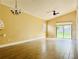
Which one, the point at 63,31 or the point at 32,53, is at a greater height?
the point at 63,31

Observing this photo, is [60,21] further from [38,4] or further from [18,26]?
[18,26]

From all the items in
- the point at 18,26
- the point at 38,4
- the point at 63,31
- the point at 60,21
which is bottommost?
the point at 63,31

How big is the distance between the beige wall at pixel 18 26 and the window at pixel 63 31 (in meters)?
3.38

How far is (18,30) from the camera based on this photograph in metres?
9.77

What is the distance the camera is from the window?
16.0m

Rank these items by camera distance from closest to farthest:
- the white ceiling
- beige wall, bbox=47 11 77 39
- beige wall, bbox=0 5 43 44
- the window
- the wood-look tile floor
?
the wood-look tile floor → beige wall, bbox=0 5 43 44 → the white ceiling → beige wall, bbox=47 11 77 39 → the window

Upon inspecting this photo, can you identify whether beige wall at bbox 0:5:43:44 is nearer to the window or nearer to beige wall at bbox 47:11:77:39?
beige wall at bbox 47:11:77:39

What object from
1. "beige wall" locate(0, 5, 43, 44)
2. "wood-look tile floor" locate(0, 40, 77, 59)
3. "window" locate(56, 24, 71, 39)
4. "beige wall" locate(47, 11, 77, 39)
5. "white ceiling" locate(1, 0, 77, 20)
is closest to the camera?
"wood-look tile floor" locate(0, 40, 77, 59)

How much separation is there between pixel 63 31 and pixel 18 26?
799 centimetres

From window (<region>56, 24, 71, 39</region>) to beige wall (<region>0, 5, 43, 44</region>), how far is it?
338 centimetres

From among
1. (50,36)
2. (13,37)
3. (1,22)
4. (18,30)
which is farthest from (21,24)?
(50,36)

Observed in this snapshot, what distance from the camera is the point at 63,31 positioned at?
640 inches

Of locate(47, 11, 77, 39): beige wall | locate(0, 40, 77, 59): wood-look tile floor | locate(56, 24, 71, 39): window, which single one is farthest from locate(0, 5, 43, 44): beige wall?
locate(56, 24, 71, 39): window

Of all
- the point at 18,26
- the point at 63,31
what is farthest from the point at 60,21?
the point at 18,26
